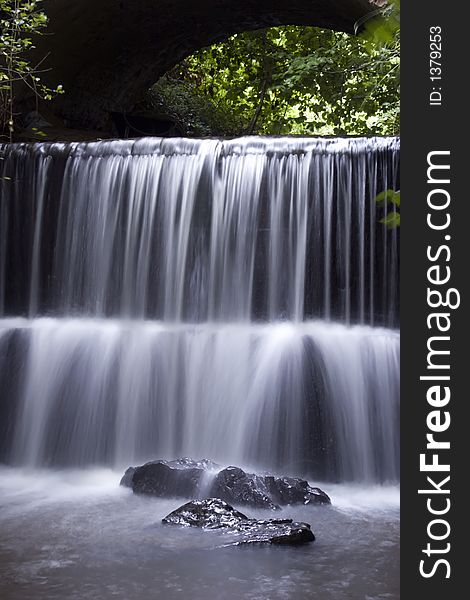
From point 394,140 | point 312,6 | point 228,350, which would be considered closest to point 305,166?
point 394,140

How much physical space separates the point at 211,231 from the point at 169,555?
3.88m

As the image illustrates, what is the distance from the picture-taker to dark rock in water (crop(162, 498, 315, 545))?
4656mm

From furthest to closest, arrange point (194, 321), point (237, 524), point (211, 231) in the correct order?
point (211, 231)
point (194, 321)
point (237, 524)

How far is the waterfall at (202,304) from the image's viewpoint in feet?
22.0

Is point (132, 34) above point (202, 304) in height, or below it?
above

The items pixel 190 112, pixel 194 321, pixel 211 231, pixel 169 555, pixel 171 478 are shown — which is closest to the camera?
pixel 169 555

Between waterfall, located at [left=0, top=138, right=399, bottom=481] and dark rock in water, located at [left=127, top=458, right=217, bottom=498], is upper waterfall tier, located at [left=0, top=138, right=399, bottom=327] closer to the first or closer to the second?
waterfall, located at [left=0, top=138, right=399, bottom=481]

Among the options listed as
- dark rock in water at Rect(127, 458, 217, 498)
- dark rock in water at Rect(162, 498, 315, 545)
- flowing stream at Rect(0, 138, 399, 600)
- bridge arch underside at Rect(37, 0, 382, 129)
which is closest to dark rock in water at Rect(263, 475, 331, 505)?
flowing stream at Rect(0, 138, 399, 600)

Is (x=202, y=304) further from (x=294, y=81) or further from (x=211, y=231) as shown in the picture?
(x=294, y=81)

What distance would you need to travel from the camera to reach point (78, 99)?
12320mm

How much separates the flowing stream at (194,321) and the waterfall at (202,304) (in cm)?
2

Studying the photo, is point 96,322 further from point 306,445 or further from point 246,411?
point 306,445

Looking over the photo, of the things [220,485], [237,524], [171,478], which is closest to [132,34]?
[171,478]

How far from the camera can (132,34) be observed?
11953 mm
